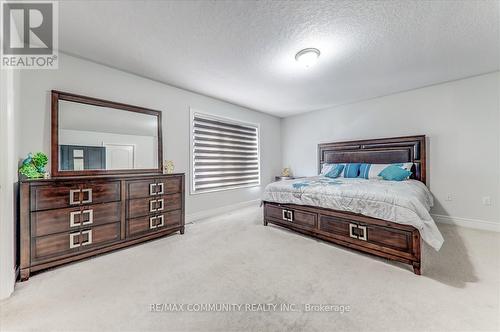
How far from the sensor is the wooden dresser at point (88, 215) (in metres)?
1.91

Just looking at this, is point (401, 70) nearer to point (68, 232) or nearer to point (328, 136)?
point (328, 136)

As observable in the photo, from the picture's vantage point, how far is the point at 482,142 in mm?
3137

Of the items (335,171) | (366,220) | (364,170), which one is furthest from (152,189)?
(364,170)

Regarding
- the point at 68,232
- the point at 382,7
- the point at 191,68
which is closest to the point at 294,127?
the point at 191,68

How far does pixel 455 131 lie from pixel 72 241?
572 cm

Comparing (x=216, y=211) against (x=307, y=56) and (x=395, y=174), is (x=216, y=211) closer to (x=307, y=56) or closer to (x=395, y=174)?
(x=307, y=56)

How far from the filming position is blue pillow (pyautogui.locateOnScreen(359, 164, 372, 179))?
372cm

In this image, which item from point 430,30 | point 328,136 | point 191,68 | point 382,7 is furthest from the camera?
point 328,136

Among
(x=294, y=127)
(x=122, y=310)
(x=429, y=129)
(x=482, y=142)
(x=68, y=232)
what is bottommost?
(x=122, y=310)

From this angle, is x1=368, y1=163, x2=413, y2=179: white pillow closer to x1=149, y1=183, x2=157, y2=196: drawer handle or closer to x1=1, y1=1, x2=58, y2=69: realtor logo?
x1=149, y1=183, x2=157, y2=196: drawer handle

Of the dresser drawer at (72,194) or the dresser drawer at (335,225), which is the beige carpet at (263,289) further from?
the dresser drawer at (72,194)

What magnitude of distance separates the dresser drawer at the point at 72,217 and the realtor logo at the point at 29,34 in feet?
4.51

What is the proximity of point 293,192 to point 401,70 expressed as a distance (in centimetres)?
243

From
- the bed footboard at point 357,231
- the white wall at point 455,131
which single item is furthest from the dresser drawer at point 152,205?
the white wall at point 455,131
